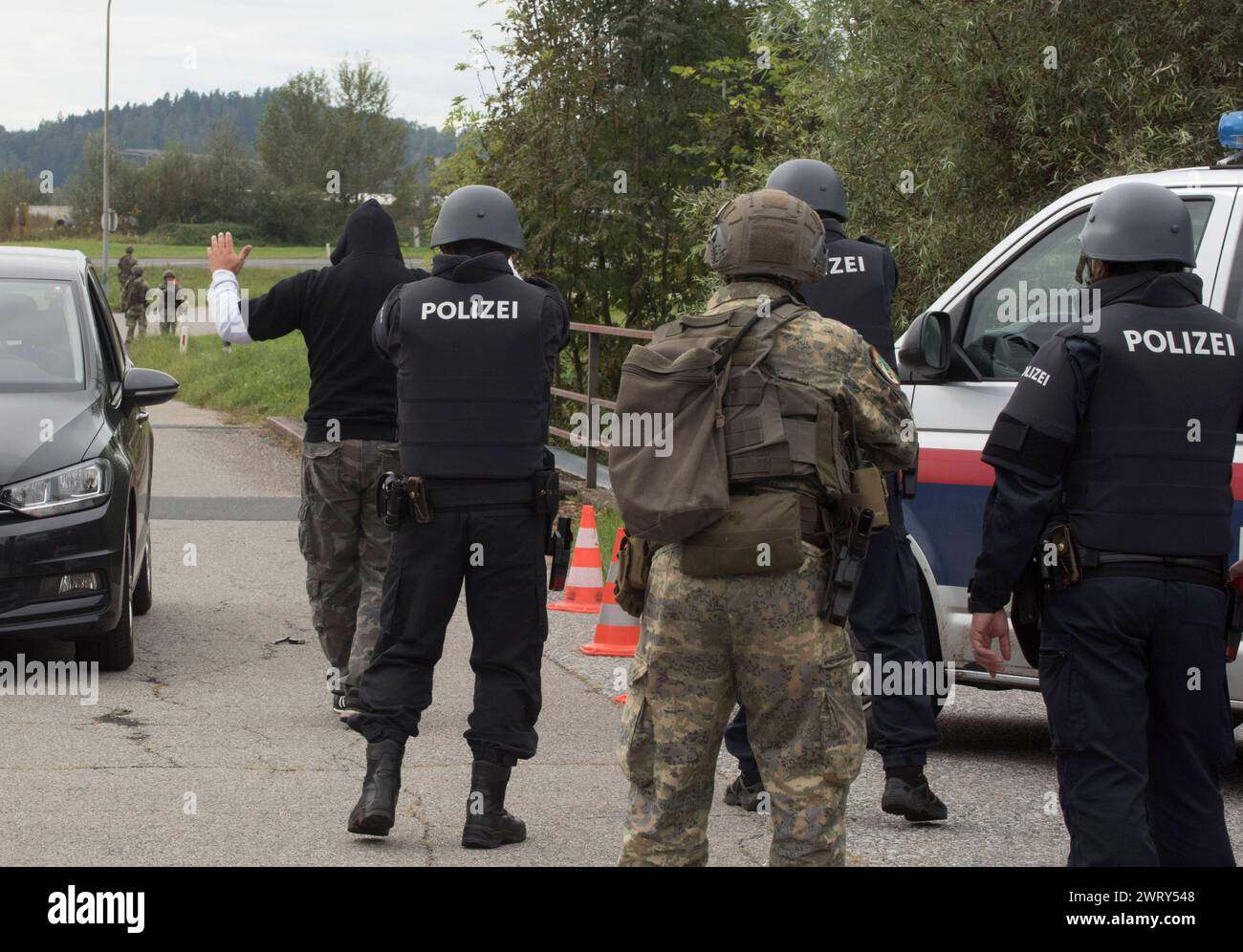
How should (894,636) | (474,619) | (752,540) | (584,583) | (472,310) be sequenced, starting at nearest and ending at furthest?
(752,540) → (472,310) → (474,619) → (894,636) → (584,583)

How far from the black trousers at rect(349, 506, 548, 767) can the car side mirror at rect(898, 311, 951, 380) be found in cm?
146

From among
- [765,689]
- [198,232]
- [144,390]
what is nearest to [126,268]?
[144,390]

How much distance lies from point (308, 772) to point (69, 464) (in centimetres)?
214

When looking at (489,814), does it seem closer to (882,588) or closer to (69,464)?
(882,588)

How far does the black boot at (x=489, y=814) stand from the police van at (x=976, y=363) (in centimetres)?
189

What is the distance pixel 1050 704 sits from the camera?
4.09m

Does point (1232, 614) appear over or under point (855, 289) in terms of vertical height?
under

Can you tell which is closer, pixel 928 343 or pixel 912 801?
pixel 912 801

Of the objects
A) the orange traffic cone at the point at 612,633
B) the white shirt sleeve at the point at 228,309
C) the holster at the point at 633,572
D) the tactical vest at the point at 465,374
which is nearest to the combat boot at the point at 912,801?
the tactical vest at the point at 465,374

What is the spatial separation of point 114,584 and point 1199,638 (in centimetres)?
495

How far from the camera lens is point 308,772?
240 inches

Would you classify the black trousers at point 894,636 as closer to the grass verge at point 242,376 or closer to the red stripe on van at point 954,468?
the red stripe on van at point 954,468

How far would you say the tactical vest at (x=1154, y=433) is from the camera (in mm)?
4047

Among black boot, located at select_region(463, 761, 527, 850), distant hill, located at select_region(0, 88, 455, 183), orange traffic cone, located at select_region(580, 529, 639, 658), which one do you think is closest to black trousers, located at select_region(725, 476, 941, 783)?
black boot, located at select_region(463, 761, 527, 850)
